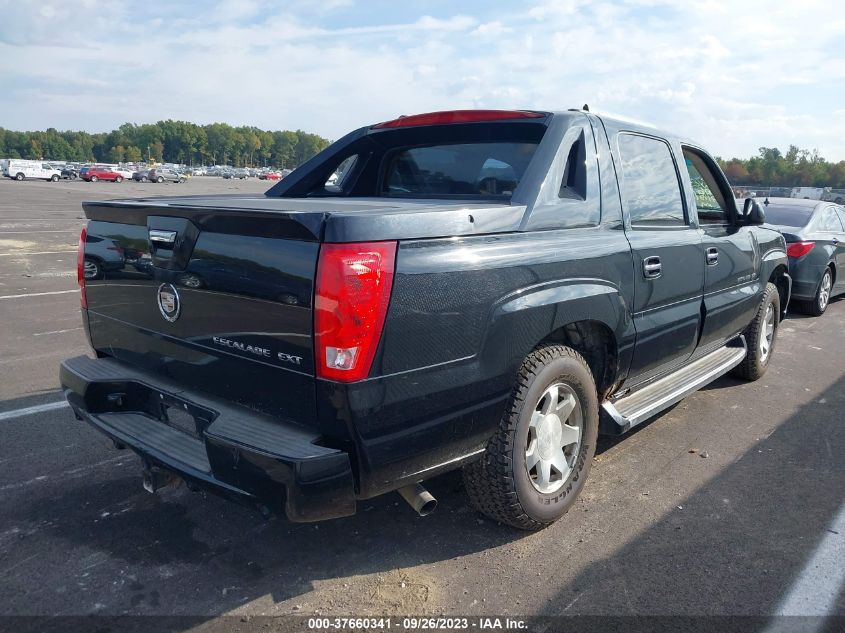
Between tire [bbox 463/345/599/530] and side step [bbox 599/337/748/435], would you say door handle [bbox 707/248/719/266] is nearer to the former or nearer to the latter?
side step [bbox 599/337/748/435]

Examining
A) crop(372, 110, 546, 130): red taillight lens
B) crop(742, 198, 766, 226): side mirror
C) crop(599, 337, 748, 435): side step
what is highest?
crop(372, 110, 546, 130): red taillight lens

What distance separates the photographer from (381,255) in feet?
8.12

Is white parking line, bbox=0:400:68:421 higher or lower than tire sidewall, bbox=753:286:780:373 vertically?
lower

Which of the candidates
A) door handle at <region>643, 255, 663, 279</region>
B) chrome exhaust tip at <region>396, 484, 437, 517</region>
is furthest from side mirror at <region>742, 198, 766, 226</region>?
chrome exhaust tip at <region>396, 484, 437, 517</region>

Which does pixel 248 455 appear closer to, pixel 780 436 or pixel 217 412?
pixel 217 412

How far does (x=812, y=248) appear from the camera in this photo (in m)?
9.03

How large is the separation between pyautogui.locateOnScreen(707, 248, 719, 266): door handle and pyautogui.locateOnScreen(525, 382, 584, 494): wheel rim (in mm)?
1695

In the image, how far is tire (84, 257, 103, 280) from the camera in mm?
3426

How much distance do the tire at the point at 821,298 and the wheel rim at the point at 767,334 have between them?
141 inches

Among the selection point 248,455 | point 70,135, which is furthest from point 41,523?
point 70,135

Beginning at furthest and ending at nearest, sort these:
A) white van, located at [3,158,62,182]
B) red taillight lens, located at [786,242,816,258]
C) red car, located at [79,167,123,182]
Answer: red car, located at [79,167,123,182], white van, located at [3,158,62,182], red taillight lens, located at [786,242,816,258]

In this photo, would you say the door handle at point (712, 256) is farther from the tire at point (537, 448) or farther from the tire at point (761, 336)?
the tire at point (537, 448)

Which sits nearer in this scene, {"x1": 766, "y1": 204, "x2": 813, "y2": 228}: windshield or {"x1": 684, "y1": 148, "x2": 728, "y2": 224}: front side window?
{"x1": 684, "y1": 148, "x2": 728, "y2": 224}: front side window

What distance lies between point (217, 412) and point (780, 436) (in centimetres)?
387
